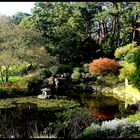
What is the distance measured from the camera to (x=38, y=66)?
24.7m

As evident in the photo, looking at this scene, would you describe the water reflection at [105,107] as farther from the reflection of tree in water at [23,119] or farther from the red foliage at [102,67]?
the red foliage at [102,67]

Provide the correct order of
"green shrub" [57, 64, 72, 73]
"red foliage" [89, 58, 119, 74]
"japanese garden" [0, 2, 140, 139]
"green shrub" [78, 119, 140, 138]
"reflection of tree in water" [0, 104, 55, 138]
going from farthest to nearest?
"green shrub" [57, 64, 72, 73] < "red foliage" [89, 58, 119, 74] < "reflection of tree in water" [0, 104, 55, 138] < "japanese garden" [0, 2, 140, 139] < "green shrub" [78, 119, 140, 138]

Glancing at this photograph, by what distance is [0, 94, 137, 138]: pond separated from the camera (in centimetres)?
1260

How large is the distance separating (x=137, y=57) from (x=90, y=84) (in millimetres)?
4141

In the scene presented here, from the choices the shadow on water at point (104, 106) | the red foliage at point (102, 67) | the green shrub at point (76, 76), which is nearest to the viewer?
the shadow on water at point (104, 106)

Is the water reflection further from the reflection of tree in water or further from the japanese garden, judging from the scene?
the reflection of tree in water

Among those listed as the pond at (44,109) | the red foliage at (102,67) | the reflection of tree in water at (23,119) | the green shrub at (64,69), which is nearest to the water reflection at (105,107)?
the pond at (44,109)

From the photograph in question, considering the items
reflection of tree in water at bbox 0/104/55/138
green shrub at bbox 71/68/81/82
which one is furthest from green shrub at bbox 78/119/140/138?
green shrub at bbox 71/68/81/82

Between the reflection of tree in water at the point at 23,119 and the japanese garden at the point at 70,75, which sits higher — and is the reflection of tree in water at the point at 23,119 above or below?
below

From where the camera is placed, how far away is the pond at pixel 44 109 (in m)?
12.6

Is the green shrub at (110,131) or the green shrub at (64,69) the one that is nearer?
the green shrub at (110,131)

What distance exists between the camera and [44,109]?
52.0 feet

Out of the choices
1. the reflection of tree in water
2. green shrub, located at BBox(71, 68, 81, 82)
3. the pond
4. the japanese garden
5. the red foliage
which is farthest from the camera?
the red foliage

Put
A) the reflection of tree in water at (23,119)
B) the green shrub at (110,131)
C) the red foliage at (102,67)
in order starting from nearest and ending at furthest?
the green shrub at (110,131) < the reflection of tree in water at (23,119) < the red foliage at (102,67)
